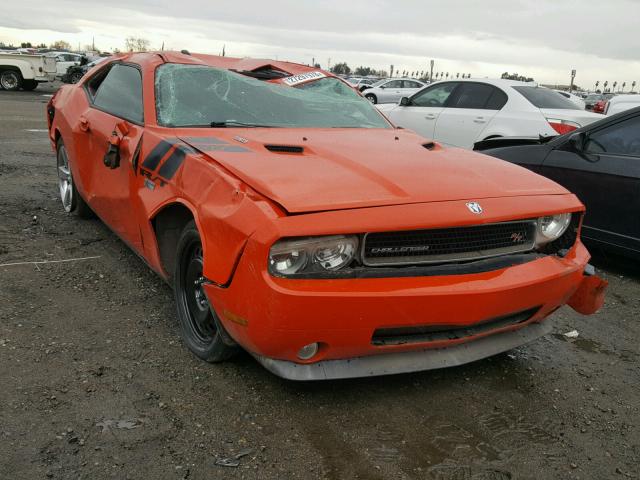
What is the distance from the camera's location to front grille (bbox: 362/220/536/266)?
93.8 inches

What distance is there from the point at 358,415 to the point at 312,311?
0.65m

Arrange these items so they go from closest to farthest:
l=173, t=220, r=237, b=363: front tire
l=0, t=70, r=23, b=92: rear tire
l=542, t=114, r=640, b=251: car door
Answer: l=173, t=220, r=237, b=363: front tire → l=542, t=114, r=640, b=251: car door → l=0, t=70, r=23, b=92: rear tire

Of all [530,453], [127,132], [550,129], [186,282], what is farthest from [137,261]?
[550,129]

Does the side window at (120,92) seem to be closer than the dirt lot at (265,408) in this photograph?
No

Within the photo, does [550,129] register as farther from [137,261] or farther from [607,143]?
[137,261]

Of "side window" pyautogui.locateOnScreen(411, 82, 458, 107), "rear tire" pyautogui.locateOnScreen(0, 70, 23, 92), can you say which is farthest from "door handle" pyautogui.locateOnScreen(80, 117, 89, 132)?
"rear tire" pyautogui.locateOnScreen(0, 70, 23, 92)

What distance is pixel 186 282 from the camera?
3.00m

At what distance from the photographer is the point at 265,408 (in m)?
2.58

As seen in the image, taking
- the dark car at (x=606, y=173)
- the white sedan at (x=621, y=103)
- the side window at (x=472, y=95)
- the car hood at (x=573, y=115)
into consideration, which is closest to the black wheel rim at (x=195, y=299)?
the dark car at (x=606, y=173)

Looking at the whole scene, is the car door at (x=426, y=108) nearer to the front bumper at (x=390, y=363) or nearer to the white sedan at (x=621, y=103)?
the white sedan at (x=621, y=103)

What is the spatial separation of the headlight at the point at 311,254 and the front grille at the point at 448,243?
8 centimetres

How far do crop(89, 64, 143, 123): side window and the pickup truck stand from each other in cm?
2006

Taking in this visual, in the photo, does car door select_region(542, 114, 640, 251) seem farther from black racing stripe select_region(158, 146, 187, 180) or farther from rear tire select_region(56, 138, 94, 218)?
rear tire select_region(56, 138, 94, 218)

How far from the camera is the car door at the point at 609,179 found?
Result: 4.45 metres
